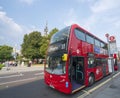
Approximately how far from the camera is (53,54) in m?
9.18

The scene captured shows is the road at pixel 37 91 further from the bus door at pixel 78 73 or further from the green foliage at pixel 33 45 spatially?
the green foliage at pixel 33 45

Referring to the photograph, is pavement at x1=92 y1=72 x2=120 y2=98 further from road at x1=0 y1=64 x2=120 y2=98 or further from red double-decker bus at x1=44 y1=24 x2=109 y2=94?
red double-decker bus at x1=44 y1=24 x2=109 y2=94

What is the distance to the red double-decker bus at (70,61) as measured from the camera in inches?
318

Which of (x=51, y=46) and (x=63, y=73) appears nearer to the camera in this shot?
(x=63, y=73)

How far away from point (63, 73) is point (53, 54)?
1526mm

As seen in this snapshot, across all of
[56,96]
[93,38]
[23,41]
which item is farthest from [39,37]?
[56,96]

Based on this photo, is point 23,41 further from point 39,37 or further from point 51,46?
point 51,46

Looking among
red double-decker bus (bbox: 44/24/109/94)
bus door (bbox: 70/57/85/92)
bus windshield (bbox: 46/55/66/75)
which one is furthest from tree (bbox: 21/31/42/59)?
bus door (bbox: 70/57/85/92)

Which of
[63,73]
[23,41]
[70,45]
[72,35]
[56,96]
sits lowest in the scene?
[56,96]

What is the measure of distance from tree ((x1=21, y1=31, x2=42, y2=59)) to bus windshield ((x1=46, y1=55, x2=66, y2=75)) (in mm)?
47988

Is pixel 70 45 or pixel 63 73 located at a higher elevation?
pixel 70 45

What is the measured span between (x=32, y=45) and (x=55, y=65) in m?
52.7

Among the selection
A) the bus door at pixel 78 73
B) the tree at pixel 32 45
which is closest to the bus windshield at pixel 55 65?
the bus door at pixel 78 73

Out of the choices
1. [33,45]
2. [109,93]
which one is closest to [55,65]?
[109,93]
